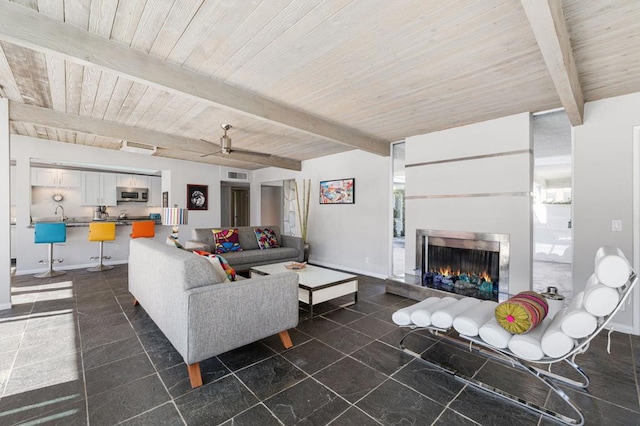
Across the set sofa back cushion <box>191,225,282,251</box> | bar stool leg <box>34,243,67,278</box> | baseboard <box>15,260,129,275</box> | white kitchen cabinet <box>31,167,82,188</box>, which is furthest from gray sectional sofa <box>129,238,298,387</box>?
white kitchen cabinet <box>31,167,82,188</box>

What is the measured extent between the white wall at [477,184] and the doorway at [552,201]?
55cm

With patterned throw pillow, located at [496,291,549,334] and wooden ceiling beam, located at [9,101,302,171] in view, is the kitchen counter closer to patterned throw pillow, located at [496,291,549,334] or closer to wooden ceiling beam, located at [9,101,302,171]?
wooden ceiling beam, located at [9,101,302,171]

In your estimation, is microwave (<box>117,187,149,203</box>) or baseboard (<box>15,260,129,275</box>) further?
microwave (<box>117,187,149,203</box>)

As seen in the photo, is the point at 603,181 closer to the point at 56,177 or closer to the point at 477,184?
the point at 477,184

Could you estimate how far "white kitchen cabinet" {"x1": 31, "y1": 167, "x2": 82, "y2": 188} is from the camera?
5.80 metres

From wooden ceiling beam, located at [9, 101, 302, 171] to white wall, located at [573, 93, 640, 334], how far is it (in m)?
4.55

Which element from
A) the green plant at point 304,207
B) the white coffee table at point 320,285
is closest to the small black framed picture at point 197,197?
the green plant at point 304,207

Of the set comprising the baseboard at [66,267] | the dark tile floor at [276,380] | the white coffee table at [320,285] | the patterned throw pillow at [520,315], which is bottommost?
the dark tile floor at [276,380]

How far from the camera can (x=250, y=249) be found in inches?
215

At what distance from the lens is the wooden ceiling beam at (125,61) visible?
181 cm

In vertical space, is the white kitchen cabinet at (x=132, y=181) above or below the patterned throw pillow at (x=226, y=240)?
above

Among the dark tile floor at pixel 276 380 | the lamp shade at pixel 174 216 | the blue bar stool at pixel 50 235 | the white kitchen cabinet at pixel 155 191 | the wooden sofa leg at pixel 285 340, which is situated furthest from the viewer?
the white kitchen cabinet at pixel 155 191

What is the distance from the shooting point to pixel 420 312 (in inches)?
87.0

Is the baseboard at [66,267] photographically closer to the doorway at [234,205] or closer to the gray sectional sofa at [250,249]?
the gray sectional sofa at [250,249]
